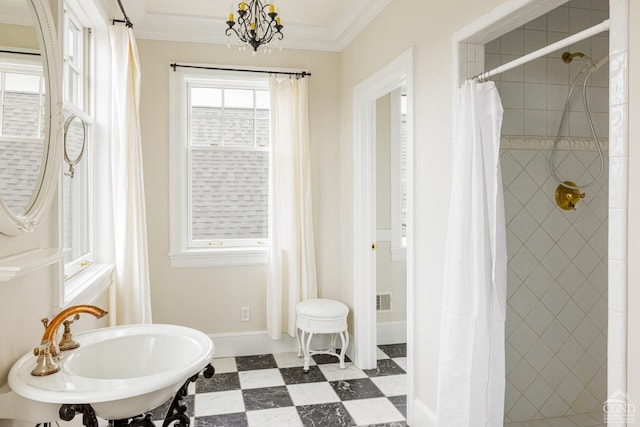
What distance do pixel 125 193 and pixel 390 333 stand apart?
2.65 m

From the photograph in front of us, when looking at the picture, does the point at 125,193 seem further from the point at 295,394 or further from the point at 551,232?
the point at 551,232

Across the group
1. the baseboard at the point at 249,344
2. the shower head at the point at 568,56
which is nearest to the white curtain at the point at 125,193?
the baseboard at the point at 249,344

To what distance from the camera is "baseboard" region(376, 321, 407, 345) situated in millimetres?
4277

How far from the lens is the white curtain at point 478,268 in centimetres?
200

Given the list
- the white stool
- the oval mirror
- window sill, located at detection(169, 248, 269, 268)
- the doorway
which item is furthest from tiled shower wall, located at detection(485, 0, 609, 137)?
the oval mirror

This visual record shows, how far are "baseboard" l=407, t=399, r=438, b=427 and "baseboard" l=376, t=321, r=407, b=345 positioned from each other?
152 cm

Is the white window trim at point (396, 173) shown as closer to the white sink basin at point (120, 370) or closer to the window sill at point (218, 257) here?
the window sill at point (218, 257)

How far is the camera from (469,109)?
204cm

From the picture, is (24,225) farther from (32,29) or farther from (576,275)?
(576,275)

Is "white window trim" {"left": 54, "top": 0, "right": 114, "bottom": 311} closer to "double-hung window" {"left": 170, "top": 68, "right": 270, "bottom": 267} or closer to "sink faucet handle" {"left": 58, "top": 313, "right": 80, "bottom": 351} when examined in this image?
"double-hung window" {"left": 170, "top": 68, "right": 270, "bottom": 267}

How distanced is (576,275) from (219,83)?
302 centimetres

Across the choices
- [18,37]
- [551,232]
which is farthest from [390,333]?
[18,37]

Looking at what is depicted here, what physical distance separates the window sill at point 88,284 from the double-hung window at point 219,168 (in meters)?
Answer: 1.00

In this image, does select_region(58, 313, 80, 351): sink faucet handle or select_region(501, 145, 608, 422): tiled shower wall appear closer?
select_region(58, 313, 80, 351): sink faucet handle
